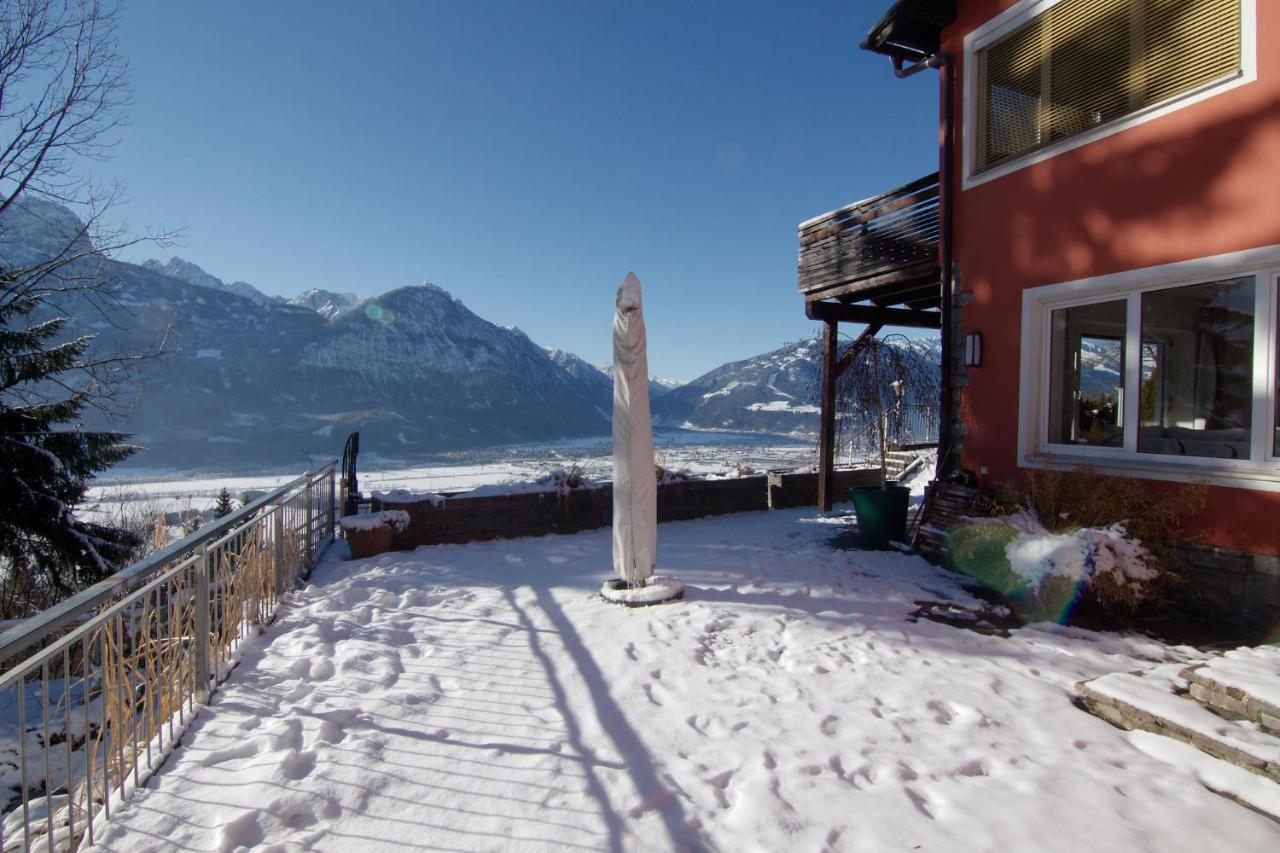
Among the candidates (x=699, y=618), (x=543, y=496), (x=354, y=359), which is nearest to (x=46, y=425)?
(x=543, y=496)

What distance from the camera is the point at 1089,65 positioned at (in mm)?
4645

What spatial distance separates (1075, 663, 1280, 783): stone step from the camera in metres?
2.18

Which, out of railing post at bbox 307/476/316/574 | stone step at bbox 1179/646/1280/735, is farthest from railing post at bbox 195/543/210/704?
stone step at bbox 1179/646/1280/735

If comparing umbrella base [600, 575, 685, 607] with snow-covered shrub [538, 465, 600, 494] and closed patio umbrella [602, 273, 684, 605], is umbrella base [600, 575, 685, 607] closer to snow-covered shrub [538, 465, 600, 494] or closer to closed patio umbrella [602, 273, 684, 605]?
closed patio umbrella [602, 273, 684, 605]

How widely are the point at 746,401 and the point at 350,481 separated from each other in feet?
331

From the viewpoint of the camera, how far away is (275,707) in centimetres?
284

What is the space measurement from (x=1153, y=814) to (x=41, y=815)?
4620mm

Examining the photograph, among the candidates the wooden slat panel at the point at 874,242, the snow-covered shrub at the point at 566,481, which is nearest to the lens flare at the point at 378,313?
the snow-covered shrub at the point at 566,481

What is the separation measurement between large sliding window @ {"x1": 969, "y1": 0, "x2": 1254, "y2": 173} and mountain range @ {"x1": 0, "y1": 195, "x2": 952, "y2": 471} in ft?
211

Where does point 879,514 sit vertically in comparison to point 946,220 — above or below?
below

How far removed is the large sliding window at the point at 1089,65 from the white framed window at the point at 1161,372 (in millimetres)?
1270

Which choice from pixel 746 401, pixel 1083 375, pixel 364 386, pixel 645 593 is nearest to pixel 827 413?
pixel 1083 375

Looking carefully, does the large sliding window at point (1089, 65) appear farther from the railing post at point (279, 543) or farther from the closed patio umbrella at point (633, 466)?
the railing post at point (279, 543)

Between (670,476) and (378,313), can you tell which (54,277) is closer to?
(670,476)
